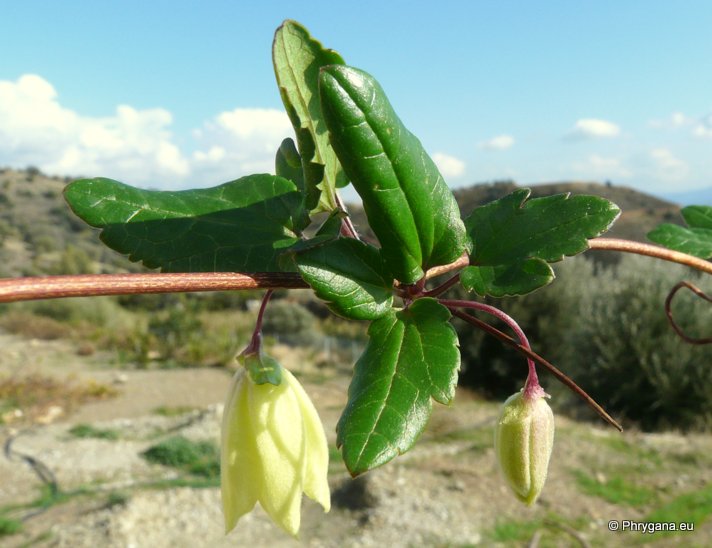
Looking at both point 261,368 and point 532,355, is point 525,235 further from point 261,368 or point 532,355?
point 261,368

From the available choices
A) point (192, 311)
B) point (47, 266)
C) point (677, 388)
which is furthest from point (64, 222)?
point (677, 388)

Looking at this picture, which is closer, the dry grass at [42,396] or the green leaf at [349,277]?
the green leaf at [349,277]

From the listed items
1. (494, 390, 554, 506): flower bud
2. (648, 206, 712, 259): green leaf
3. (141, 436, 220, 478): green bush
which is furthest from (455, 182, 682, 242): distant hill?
(494, 390, 554, 506): flower bud

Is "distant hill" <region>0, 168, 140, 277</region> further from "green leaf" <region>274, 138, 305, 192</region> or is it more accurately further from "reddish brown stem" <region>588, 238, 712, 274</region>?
"reddish brown stem" <region>588, 238, 712, 274</region>

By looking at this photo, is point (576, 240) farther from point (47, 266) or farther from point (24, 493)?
point (47, 266)

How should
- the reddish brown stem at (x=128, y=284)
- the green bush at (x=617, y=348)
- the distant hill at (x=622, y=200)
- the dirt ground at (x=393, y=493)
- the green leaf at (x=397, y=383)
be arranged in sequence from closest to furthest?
1. the reddish brown stem at (x=128, y=284)
2. the green leaf at (x=397, y=383)
3. the dirt ground at (x=393, y=493)
4. the green bush at (x=617, y=348)
5. the distant hill at (x=622, y=200)

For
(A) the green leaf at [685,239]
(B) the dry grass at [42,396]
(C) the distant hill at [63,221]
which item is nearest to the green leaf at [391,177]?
(A) the green leaf at [685,239]

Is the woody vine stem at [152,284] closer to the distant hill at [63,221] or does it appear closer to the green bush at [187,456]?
the green bush at [187,456]
